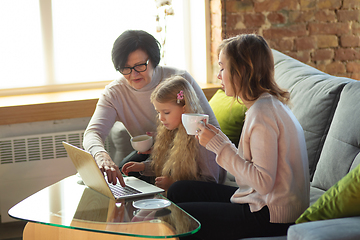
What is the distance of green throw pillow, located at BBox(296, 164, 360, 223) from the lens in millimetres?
987

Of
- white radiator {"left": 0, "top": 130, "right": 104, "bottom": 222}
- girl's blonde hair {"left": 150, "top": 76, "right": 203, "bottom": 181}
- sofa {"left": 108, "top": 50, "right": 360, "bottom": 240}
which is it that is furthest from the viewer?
white radiator {"left": 0, "top": 130, "right": 104, "bottom": 222}

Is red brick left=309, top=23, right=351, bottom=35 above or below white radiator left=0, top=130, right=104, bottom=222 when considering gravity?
above

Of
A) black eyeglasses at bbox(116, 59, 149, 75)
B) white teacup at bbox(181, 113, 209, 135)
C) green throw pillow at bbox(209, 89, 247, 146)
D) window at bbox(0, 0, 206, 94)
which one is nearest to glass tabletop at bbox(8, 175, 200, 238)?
white teacup at bbox(181, 113, 209, 135)

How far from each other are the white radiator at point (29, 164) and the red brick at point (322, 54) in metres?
1.78

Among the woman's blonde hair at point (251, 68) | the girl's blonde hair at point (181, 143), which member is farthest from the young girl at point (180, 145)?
the woman's blonde hair at point (251, 68)

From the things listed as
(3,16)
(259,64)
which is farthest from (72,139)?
(259,64)

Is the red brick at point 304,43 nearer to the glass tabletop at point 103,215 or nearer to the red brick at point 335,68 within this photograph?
the red brick at point 335,68

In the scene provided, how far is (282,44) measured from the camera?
2715 mm

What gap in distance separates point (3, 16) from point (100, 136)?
4.80 feet

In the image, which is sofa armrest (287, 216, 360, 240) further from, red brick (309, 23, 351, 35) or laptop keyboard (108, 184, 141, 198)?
red brick (309, 23, 351, 35)

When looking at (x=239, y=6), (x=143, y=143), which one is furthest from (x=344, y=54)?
(x=143, y=143)

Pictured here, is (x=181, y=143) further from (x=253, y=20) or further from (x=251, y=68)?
(x=253, y=20)

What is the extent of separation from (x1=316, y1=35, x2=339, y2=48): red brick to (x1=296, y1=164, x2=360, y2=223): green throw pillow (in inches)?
77.6

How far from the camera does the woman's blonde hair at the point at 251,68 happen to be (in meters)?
1.21
